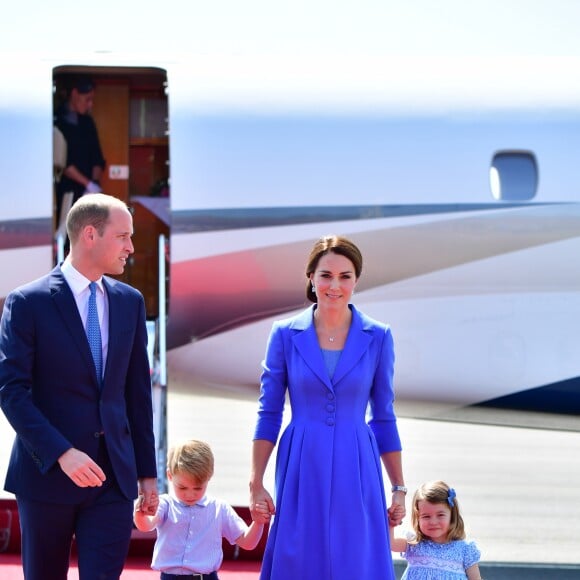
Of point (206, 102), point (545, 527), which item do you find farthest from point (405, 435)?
point (206, 102)

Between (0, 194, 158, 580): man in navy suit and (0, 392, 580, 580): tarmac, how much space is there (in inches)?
84.8

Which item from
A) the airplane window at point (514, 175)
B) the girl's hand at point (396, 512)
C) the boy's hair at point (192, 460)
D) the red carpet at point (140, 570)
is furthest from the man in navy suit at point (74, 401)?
the airplane window at point (514, 175)

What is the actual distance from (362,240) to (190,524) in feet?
6.55

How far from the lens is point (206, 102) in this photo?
5738 millimetres

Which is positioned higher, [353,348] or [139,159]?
[139,159]

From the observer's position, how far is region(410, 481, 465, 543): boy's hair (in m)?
4.39

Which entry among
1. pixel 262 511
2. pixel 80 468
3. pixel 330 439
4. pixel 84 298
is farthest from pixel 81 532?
pixel 330 439

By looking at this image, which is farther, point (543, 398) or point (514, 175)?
point (514, 175)

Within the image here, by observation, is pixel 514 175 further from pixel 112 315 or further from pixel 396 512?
pixel 112 315

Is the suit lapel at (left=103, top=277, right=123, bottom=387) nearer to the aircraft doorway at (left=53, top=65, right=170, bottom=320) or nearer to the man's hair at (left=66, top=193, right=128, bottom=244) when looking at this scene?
the man's hair at (left=66, top=193, right=128, bottom=244)

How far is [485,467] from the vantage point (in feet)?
18.7

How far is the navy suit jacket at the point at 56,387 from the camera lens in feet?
11.1

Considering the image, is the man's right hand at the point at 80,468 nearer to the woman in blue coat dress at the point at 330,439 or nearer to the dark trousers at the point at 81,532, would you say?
the dark trousers at the point at 81,532

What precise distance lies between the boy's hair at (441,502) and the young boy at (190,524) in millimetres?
732
